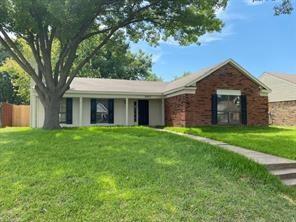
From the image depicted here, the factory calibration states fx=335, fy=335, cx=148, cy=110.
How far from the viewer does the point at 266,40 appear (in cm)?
2428

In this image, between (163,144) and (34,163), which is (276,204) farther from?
(34,163)

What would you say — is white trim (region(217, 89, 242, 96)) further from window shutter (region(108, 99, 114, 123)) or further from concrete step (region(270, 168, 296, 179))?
concrete step (region(270, 168, 296, 179))

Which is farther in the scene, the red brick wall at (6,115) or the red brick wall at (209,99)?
the red brick wall at (6,115)

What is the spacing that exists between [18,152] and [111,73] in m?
30.6

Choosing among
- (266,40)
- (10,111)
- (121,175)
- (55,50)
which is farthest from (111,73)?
(121,175)

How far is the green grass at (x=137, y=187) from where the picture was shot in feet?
16.9

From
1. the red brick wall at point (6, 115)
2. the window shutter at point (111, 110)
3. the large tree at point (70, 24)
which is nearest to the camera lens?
the large tree at point (70, 24)

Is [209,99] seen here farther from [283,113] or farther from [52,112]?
[283,113]

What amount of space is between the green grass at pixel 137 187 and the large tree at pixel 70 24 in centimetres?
624

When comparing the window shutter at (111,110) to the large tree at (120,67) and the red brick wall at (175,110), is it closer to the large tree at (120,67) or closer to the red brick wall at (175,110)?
the red brick wall at (175,110)

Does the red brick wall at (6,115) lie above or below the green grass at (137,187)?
above

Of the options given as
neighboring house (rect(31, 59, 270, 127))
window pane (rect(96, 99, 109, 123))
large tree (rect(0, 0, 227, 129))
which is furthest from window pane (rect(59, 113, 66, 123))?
large tree (rect(0, 0, 227, 129))

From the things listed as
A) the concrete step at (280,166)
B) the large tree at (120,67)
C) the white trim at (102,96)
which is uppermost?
the large tree at (120,67)

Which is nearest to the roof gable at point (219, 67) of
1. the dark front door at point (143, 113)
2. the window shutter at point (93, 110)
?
the dark front door at point (143, 113)
